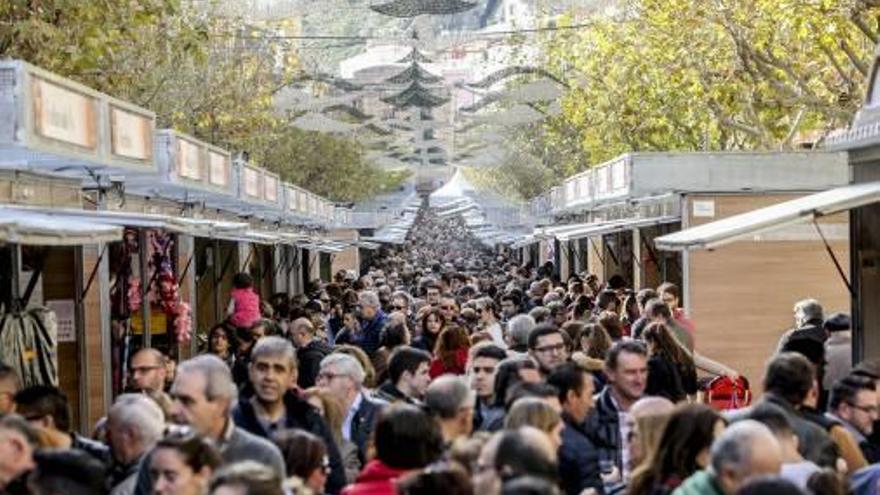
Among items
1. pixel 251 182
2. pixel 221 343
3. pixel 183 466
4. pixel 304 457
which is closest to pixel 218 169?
pixel 251 182

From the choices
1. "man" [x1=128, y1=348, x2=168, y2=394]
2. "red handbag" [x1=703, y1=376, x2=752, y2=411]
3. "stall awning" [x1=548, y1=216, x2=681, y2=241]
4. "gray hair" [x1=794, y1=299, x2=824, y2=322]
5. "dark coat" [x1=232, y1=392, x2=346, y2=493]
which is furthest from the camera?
"stall awning" [x1=548, y1=216, x2=681, y2=241]

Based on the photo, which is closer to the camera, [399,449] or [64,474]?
[64,474]

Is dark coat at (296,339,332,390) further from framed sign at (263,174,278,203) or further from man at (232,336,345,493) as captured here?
framed sign at (263,174,278,203)

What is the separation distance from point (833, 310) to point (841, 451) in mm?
12695

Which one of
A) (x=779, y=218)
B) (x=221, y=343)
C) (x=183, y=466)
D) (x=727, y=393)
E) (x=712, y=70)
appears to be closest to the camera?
(x=183, y=466)

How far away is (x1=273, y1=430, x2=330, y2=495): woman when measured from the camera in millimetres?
9539

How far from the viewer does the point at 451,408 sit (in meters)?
10.5

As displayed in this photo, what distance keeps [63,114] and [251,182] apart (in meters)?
16.5

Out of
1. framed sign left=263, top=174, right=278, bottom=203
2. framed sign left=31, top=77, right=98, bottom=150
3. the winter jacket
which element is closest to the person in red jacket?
the winter jacket

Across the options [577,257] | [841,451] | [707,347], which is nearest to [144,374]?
[841,451]

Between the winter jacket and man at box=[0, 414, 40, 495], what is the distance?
137cm

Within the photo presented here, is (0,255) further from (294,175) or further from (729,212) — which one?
(294,175)

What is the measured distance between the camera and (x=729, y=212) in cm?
2428

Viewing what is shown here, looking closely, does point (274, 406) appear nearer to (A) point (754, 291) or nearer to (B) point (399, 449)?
(B) point (399, 449)
